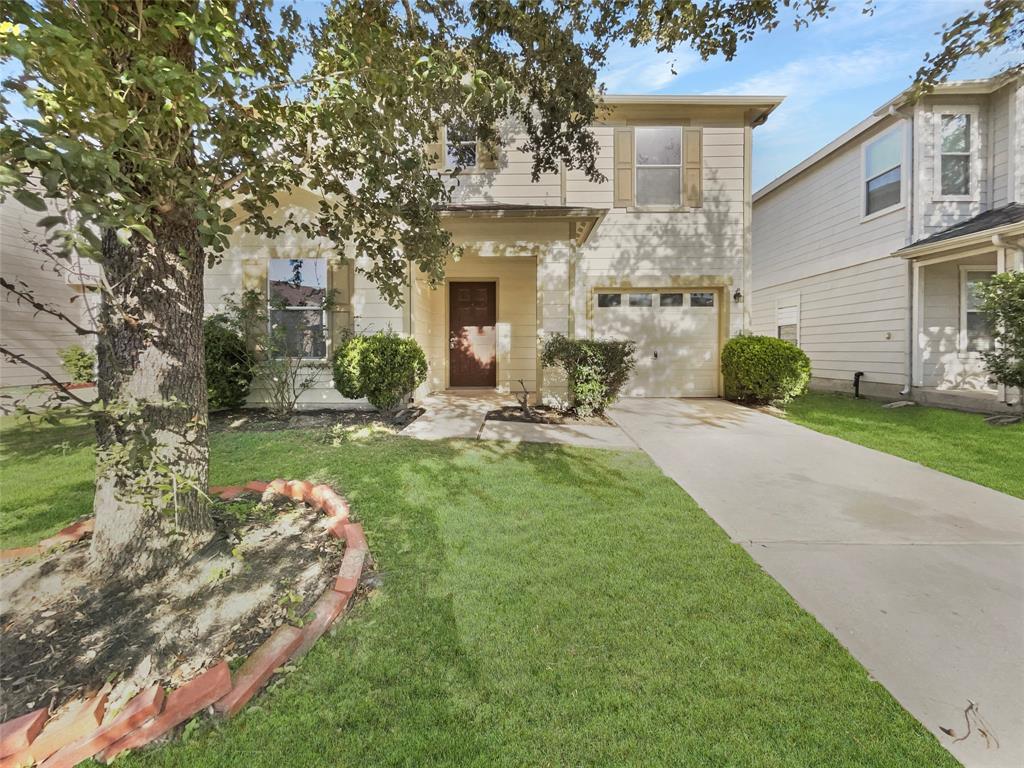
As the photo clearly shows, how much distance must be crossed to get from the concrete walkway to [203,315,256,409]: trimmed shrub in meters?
2.89

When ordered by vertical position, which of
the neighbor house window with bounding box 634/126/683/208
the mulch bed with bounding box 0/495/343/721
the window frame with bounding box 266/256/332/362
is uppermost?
the neighbor house window with bounding box 634/126/683/208

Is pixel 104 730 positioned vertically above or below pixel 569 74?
below

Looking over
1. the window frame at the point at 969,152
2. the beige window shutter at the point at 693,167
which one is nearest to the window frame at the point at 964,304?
the window frame at the point at 969,152

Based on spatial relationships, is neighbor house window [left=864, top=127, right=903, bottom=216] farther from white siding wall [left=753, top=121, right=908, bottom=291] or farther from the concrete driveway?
the concrete driveway

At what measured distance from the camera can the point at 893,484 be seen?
4.04 m

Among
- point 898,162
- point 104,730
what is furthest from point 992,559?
point 898,162

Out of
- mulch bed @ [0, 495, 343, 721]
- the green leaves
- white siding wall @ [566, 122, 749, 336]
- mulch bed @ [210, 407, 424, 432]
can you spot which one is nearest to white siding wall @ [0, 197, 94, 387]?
mulch bed @ [210, 407, 424, 432]

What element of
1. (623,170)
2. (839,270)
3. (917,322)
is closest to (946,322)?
(917,322)

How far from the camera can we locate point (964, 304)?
341 inches

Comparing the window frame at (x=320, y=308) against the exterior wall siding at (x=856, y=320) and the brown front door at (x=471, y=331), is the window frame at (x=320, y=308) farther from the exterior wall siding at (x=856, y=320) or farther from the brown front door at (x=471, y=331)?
the exterior wall siding at (x=856, y=320)

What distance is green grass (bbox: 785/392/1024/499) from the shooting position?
446cm

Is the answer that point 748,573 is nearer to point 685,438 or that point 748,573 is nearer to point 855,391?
point 685,438

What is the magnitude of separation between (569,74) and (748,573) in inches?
189

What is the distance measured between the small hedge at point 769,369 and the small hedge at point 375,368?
238 inches
